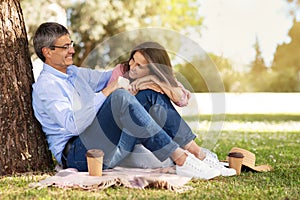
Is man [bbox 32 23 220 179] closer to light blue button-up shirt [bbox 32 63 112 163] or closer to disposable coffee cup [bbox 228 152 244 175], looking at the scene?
light blue button-up shirt [bbox 32 63 112 163]

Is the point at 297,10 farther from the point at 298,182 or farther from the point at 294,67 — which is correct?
the point at 298,182

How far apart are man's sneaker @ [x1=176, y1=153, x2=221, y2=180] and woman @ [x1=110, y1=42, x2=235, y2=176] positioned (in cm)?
17

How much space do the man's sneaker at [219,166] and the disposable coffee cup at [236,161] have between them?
51 mm

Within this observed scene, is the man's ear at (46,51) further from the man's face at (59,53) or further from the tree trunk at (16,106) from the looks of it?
the tree trunk at (16,106)

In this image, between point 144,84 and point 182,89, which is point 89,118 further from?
point 182,89

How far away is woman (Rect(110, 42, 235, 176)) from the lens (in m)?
3.74

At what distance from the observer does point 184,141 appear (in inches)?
149

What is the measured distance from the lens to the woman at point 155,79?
3.74 metres

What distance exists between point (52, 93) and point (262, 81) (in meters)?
21.8

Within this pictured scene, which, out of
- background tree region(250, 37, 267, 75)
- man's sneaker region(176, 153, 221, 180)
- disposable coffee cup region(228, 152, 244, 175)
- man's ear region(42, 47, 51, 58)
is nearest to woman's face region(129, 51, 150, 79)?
man's ear region(42, 47, 51, 58)

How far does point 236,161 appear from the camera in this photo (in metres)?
3.88

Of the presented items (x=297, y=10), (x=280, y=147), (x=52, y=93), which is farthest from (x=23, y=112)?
(x=297, y=10)

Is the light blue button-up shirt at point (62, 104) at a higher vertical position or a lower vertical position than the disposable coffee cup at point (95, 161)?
higher

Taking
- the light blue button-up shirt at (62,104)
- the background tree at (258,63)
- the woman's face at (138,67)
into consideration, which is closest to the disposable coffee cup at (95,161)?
the light blue button-up shirt at (62,104)
